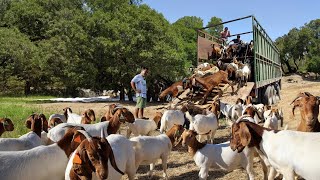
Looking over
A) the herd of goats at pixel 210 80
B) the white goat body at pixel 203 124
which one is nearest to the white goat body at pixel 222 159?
the white goat body at pixel 203 124

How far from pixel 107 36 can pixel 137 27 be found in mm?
1797

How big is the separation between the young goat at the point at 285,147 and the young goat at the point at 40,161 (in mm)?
1932

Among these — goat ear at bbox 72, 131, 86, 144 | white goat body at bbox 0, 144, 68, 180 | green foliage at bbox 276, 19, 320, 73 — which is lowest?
white goat body at bbox 0, 144, 68, 180

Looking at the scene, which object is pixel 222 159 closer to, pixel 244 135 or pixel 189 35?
pixel 244 135

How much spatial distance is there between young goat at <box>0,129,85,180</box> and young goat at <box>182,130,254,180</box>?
2120 millimetres

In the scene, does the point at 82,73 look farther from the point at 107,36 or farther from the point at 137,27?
the point at 137,27

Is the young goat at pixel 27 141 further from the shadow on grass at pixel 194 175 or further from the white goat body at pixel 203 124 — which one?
the white goat body at pixel 203 124

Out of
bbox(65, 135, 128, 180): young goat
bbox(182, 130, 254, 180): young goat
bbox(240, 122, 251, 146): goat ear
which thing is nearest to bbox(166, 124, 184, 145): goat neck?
bbox(182, 130, 254, 180): young goat

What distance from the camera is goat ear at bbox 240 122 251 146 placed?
4.29 meters

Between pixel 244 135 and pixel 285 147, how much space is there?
49cm

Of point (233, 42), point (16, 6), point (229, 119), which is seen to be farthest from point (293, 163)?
point (16, 6)

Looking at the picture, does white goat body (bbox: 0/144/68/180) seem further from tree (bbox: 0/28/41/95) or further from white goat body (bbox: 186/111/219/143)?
tree (bbox: 0/28/41/95)

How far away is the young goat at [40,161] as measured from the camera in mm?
3686

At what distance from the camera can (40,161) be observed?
3.88m
